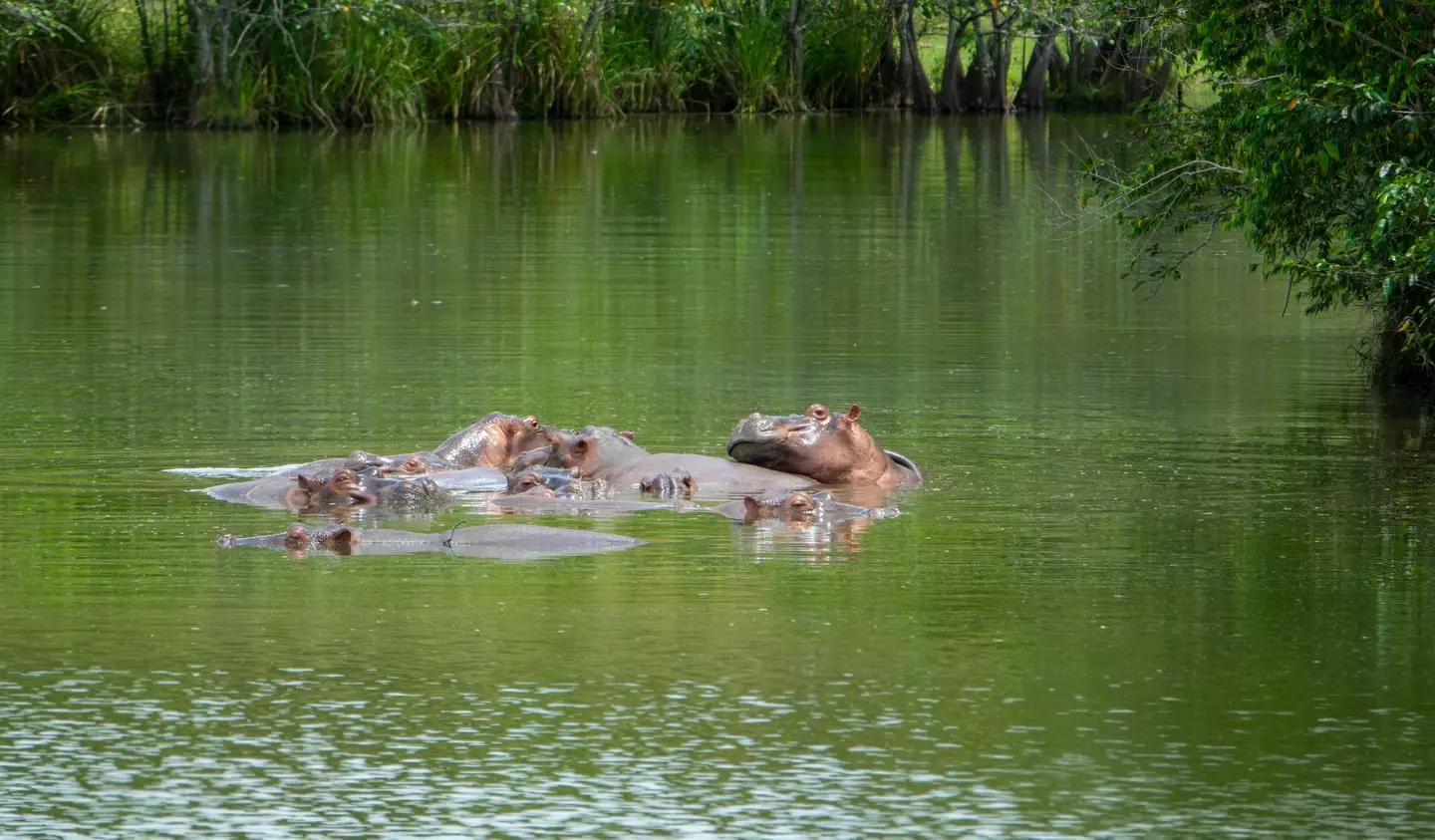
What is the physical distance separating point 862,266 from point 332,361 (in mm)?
6805

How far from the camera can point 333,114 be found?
130 feet

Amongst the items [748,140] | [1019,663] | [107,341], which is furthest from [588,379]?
[748,140]

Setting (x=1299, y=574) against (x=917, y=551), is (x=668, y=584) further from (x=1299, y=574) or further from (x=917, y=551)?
(x=1299, y=574)

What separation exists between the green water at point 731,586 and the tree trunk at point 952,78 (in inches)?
997

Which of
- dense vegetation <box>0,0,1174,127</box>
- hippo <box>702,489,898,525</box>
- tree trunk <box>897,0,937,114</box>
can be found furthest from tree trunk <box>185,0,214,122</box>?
hippo <box>702,489,898,525</box>

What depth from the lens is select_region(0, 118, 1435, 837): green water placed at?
19.6 ft

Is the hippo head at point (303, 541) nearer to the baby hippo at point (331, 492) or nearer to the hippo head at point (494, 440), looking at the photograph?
the baby hippo at point (331, 492)

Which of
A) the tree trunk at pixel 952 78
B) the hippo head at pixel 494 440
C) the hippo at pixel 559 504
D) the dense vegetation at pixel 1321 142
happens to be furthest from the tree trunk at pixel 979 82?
the hippo at pixel 559 504

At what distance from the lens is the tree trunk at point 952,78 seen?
4403 cm

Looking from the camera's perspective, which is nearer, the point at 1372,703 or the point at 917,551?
the point at 1372,703

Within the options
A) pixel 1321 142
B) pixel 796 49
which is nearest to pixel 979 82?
pixel 796 49

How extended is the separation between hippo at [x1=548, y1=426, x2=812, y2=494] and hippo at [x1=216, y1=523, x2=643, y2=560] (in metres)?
1.21

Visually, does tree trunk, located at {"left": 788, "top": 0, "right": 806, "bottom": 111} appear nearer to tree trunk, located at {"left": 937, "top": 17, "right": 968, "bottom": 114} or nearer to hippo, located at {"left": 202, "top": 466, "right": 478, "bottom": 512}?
tree trunk, located at {"left": 937, "top": 17, "right": 968, "bottom": 114}

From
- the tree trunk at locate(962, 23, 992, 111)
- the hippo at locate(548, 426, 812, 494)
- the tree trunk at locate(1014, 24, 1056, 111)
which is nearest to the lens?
the hippo at locate(548, 426, 812, 494)
